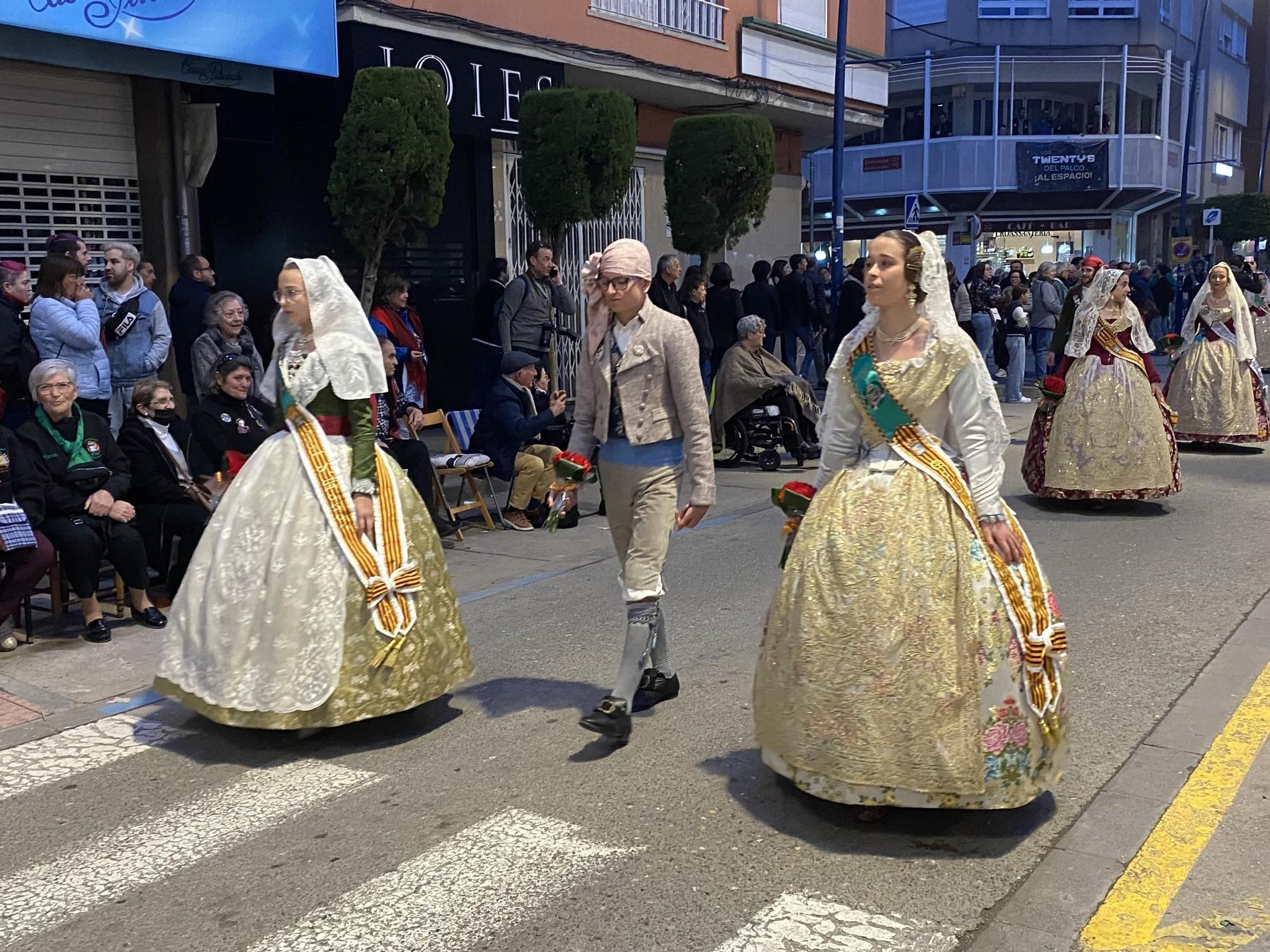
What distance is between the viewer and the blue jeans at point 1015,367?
658 inches

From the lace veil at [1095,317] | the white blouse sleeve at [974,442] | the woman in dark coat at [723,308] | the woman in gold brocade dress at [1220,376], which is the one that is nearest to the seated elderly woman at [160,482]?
the white blouse sleeve at [974,442]

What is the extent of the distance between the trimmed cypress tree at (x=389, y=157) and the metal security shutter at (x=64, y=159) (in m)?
2.35

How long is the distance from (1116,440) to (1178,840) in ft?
18.5

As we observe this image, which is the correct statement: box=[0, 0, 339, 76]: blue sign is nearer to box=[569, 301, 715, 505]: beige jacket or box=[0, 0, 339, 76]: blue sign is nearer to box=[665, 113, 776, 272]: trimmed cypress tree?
box=[665, 113, 776, 272]: trimmed cypress tree

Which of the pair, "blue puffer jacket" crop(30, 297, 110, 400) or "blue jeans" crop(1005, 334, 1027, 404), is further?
"blue jeans" crop(1005, 334, 1027, 404)

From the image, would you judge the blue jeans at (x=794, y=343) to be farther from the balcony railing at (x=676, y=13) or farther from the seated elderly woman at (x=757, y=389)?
the seated elderly woman at (x=757, y=389)

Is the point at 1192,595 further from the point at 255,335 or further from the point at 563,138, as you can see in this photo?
the point at 255,335

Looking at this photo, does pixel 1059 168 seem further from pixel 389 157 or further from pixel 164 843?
pixel 164 843

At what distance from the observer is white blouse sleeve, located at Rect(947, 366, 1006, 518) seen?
409 centimetres

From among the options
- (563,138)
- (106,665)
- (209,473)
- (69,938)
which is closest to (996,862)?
(69,938)

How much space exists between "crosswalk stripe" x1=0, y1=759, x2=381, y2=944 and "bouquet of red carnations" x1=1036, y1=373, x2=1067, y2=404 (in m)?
6.33

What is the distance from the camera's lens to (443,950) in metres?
3.38

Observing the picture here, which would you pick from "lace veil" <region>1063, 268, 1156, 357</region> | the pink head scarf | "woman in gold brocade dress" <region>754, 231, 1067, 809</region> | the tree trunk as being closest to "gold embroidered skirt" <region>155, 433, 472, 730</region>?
the pink head scarf

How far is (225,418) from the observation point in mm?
6922
